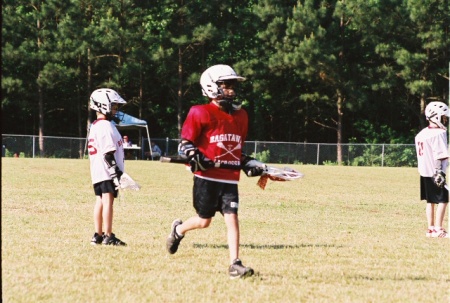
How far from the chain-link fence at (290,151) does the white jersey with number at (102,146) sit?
118 ft

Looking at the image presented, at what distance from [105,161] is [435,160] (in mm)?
4688

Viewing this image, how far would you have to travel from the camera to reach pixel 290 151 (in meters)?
46.1

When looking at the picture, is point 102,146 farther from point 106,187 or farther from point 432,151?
point 432,151

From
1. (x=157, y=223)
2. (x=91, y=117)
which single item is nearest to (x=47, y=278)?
(x=157, y=223)

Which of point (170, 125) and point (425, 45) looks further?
point (170, 125)

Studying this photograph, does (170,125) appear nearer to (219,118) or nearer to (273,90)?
(273,90)

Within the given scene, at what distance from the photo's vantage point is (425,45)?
45062mm

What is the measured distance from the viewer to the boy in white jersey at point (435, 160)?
11.1 meters

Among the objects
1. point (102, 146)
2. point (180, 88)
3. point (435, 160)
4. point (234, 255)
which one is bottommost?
point (234, 255)

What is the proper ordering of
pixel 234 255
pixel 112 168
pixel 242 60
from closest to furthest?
pixel 234 255, pixel 112 168, pixel 242 60

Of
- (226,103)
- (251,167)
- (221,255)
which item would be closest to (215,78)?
(226,103)

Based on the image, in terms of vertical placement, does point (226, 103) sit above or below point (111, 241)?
above

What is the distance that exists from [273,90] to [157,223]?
39.5 metres

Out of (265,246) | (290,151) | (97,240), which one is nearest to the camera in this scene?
(97,240)
